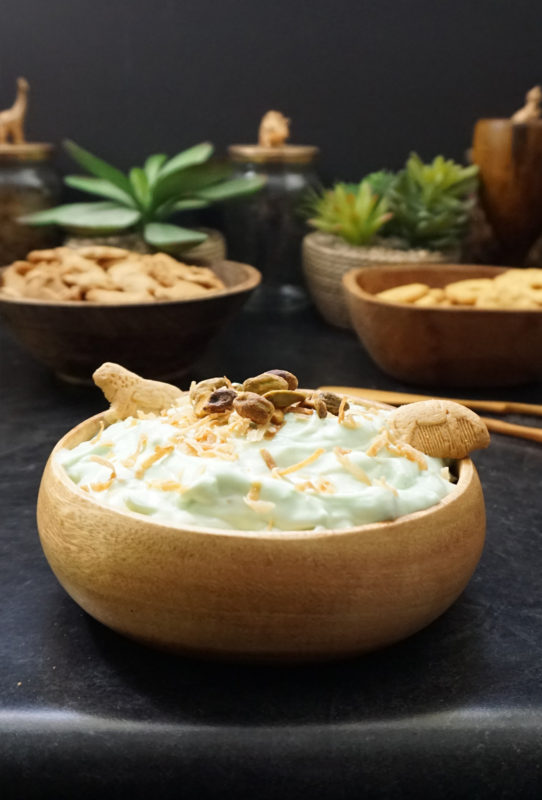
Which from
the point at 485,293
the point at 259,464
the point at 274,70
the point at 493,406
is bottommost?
the point at 493,406

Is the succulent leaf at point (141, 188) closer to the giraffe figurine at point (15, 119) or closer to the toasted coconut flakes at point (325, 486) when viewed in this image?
the giraffe figurine at point (15, 119)

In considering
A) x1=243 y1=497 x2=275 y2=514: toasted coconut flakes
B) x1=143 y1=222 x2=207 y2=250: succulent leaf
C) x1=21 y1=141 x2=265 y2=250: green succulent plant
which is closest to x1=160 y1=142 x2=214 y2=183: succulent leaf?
x1=21 y1=141 x2=265 y2=250: green succulent plant

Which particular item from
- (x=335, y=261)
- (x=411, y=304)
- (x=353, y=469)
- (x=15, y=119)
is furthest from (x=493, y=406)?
(x=15, y=119)

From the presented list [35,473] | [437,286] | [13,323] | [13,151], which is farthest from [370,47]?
[35,473]

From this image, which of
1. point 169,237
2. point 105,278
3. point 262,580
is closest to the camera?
point 262,580

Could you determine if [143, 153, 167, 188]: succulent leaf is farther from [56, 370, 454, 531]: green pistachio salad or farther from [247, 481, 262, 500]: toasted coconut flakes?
[247, 481, 262, 500]: toasted coconut flakes

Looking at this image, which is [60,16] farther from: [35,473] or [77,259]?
[35,473]

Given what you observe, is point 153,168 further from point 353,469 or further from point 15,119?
point 353,469
